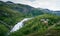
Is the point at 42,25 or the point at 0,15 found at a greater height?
the point at 0,15

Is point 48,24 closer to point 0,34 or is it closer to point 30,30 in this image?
point 30,30

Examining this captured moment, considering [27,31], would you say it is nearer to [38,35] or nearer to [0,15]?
[38,35]

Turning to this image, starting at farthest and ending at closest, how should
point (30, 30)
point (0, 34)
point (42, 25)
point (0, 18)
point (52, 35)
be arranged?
1. point (0, 18)
2. point (42, 25)
3. point (30, 30)
4. point (0, 34)
5. point (52, 35)

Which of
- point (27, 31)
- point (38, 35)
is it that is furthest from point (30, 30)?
point (38, 35)

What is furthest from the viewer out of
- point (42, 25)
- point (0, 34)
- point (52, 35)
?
point (42, 25)

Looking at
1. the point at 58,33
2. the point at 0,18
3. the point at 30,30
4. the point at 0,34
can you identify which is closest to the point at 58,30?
the point at 58,33

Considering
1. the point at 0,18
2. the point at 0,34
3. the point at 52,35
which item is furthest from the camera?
the point at 0,18

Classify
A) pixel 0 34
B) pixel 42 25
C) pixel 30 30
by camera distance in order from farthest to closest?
pixel 42 25, pixel 30 30, pixel 0 34

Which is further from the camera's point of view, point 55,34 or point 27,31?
point 27,31

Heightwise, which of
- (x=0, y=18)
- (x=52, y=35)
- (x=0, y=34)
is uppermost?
(x=0, y=18)
